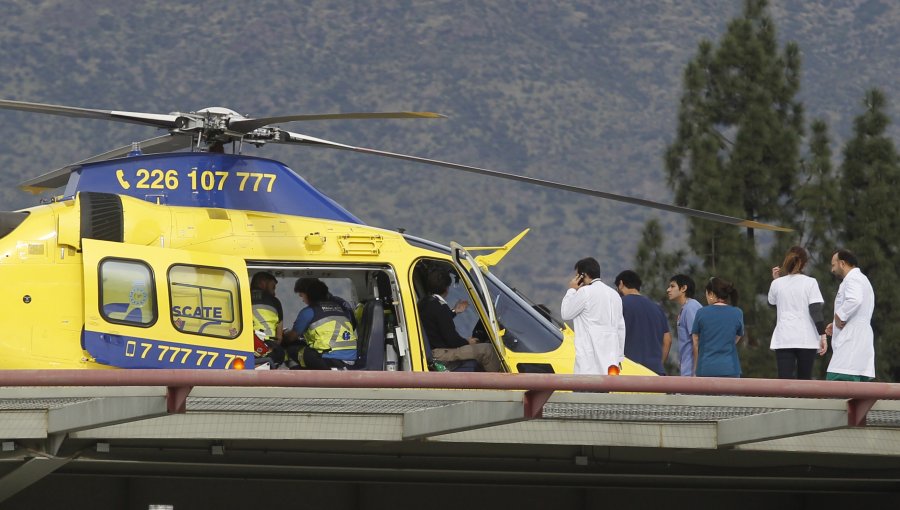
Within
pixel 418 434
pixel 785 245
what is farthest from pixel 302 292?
pixel 785 245

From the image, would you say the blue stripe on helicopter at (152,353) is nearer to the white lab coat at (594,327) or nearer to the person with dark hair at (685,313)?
the white lab coat at (594,327)

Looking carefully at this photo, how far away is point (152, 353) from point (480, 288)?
8.83 ft

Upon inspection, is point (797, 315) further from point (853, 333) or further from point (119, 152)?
point (119, 152)

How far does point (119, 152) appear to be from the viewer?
13500 mm

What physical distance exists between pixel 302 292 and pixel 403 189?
249ft

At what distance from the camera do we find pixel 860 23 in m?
106

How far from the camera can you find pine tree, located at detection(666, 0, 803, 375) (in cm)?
2953

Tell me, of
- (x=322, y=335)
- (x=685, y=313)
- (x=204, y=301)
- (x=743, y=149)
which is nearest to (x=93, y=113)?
(x=204, y=301)

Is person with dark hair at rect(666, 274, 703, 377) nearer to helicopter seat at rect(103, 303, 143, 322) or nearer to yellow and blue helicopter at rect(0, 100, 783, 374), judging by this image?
yellow and blue helicopter at rect(0, 100, 783, 374)

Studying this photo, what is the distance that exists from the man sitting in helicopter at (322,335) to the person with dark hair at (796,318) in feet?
11.5

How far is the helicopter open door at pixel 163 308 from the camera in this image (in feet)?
36.3

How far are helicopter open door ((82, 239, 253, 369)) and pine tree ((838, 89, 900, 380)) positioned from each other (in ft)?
62.8

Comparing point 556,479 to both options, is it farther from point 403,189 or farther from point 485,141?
point 485,141

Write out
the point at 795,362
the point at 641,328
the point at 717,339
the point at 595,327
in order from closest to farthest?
the point at 595,327, the point at 717,339, the point at 795,362, the point at 641,328
